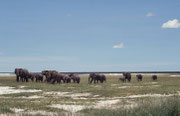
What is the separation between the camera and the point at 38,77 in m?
52.2

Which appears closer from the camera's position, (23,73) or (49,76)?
(49,76)

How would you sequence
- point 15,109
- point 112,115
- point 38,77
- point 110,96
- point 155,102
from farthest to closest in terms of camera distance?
point 38,77
point 110,96
point 15,109
point 155,102
point 112,115

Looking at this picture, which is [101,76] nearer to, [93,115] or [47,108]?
[47,108]

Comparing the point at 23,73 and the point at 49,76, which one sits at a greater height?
the point at 23,73

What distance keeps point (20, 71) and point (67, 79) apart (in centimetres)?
841

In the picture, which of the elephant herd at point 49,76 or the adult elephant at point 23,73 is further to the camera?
the adult elephant at point 23,73

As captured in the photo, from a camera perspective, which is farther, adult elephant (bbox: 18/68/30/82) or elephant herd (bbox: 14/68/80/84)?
adult elephant (bbox: 18/68/30/82)

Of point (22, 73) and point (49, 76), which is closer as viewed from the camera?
point (49, 76)

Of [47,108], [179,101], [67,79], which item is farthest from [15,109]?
[67,79]

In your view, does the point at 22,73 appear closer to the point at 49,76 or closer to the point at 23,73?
the point at 23,73

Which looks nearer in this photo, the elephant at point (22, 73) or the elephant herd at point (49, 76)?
the elephant herd at point (49, 76)

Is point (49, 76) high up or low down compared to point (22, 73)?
down

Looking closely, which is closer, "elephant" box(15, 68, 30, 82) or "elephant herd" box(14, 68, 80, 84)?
"elephant herd" box(14, 68, 80, 84)

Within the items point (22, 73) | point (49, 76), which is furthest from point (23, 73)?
point (49, 76)
